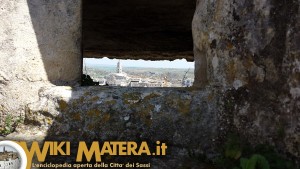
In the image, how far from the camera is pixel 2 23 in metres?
2.40

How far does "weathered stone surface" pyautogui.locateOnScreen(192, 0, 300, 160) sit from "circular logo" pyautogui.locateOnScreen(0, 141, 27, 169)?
45.5 inches

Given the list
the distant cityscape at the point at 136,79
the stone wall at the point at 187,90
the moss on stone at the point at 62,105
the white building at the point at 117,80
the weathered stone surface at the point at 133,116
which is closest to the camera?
the stone wall at the point at 187,90

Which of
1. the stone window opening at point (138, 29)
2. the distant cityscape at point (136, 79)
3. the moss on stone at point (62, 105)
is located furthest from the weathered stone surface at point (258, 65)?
the distant cityscape at point (136, 79)

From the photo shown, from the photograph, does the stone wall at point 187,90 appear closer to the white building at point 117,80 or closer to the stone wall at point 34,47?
the stone wall at point 34,47

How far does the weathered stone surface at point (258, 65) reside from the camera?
76.0 inches

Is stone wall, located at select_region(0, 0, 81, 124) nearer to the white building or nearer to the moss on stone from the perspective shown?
the moss on stone

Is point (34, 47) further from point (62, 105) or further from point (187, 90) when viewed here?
point (187, 90)

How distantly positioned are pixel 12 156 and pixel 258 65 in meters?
1.41

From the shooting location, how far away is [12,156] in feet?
6.36

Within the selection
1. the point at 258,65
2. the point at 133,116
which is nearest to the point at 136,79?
the point at 133,116

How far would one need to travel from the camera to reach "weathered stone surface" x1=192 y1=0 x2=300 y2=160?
76.0 inches

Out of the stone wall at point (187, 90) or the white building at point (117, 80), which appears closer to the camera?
the stone wall at point (187, 90)

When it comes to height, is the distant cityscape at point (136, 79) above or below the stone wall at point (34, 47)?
below

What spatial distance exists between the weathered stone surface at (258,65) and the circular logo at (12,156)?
1157 mm
